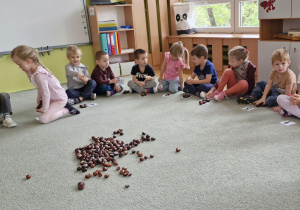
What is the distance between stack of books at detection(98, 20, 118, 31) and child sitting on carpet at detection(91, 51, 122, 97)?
1.33 metres

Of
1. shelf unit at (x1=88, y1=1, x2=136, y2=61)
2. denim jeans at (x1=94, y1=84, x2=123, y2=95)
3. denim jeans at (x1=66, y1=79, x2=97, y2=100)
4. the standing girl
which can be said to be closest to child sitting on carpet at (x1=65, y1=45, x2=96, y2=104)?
denim jeans at (x1=66, y1=79, x2=97, y2=100)

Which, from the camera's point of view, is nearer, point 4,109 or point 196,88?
point 4,109

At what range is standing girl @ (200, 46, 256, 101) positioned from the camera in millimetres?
3354

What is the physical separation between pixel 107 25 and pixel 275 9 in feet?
9.62

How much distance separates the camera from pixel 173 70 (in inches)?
158

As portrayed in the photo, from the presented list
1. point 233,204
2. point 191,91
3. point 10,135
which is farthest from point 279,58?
point 10,135

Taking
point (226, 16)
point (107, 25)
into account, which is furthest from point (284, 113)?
point (107, 25)

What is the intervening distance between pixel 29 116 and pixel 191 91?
6.83 ft

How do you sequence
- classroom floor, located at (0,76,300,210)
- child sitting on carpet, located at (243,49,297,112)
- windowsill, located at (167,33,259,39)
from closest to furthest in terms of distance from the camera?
classroom floor, located at (0,76,300,210) → child sitting on carpet, located at (243,49,297,112) → windowsill, located at (167,33,259,39)

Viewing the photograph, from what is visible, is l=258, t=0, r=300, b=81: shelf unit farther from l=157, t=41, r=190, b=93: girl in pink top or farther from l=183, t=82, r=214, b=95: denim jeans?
l=157, t=41, r=190, b=93: girl in pink top

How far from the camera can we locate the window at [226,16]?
494 cm

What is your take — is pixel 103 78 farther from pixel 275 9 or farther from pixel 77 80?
pixel 275 9

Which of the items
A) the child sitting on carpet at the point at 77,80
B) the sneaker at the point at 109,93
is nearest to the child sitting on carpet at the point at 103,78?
the sneaker at the point at 109,93

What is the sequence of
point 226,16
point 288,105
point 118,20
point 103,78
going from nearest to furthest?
1. point 288,105
2. point 103,78
3. point 226,16
4. point 118,20
